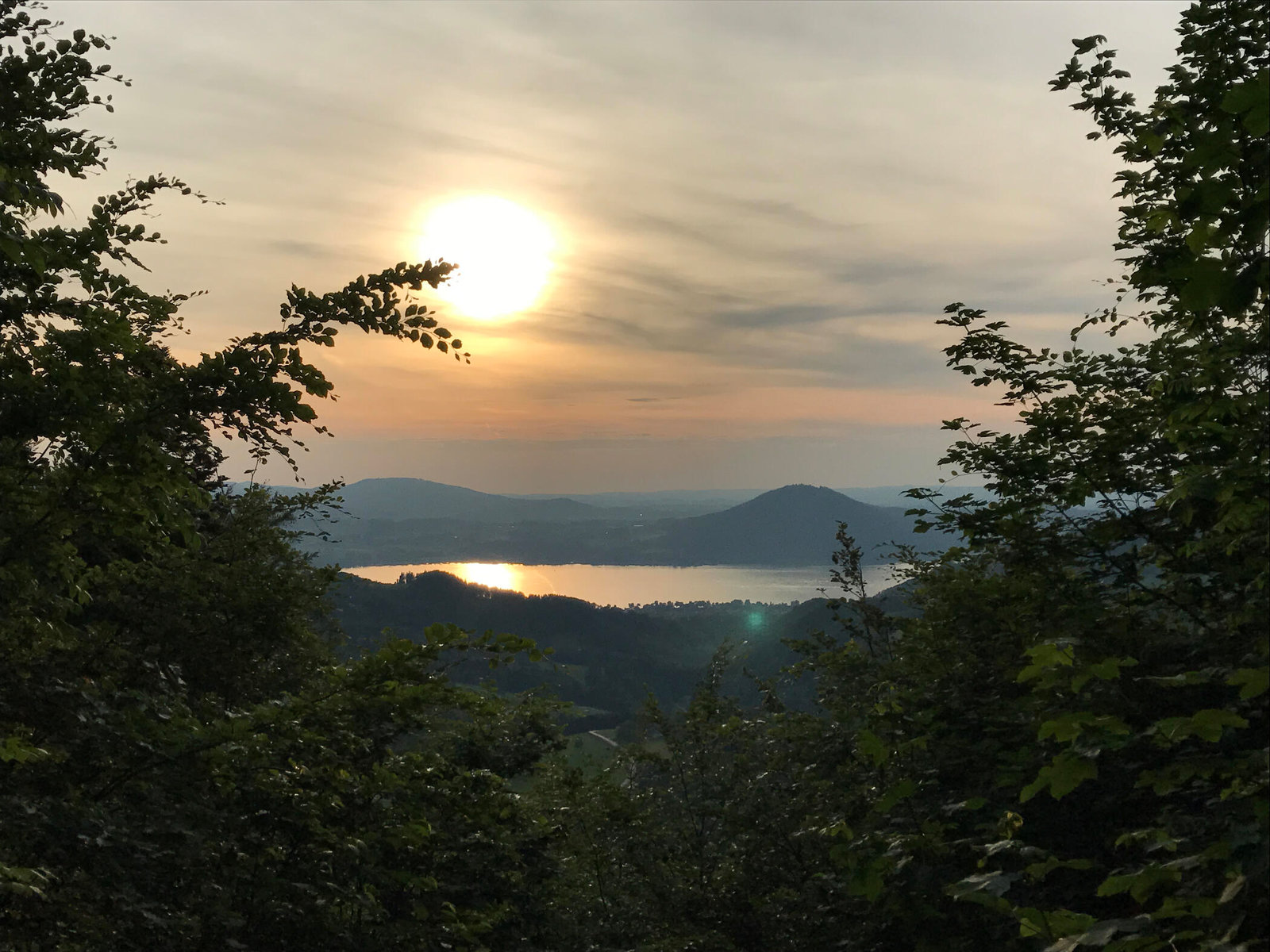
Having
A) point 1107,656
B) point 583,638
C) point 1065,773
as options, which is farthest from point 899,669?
point 583,638

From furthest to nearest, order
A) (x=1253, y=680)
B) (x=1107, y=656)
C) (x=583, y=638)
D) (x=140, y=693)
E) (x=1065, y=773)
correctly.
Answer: (x=583, y=638)
(x=140, y=693)
(x=1107, y=656)
(x=1065, y=773)
(x=1253, y=680)

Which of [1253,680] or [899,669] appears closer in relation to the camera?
[1253,680]

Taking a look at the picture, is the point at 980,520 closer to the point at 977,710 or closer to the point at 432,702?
the point at 977,710

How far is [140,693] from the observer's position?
6719 mm

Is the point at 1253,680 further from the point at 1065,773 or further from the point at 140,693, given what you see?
the point at 140,693

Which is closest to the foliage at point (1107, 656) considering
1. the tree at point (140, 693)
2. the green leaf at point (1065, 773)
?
the green leaf at point (1065, 773)

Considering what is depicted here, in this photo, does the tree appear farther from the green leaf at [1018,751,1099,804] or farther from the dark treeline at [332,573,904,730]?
the dark treeline at [332,573,904,730]

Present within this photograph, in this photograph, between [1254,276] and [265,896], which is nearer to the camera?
[1254,276]

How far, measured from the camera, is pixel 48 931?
5.44 metres

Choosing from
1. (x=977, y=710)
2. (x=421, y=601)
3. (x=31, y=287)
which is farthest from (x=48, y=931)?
(x=421, y=601)

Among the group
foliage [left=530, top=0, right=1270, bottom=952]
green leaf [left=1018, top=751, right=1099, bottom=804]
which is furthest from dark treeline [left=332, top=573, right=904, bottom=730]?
green leaf [left=1018, top=751, right=1099, bottom=804]

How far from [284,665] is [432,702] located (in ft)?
33.6

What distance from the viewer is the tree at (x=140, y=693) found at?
203 inches

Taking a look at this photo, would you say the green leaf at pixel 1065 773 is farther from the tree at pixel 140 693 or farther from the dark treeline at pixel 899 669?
the tree at pixel 140 693
